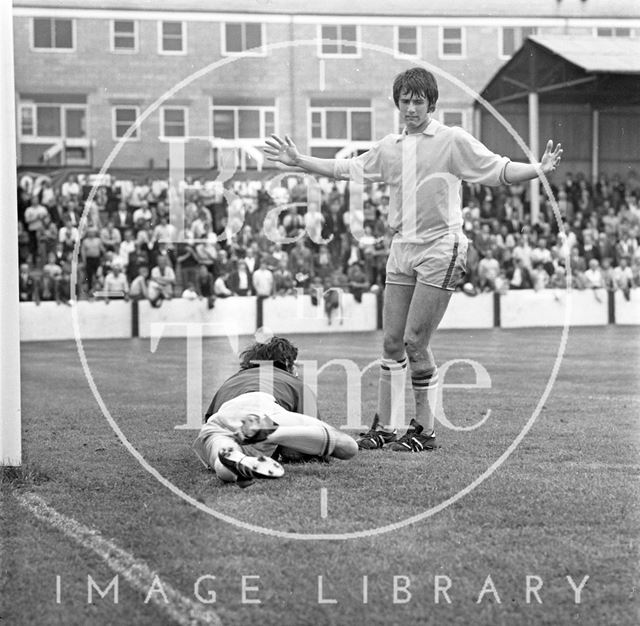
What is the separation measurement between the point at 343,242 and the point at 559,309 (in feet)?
15.6

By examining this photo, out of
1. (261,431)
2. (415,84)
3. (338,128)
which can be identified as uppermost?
(338,128)

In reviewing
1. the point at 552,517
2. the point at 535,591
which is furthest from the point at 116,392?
the point at 535,591

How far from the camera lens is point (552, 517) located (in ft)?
15.6

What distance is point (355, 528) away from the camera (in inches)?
179

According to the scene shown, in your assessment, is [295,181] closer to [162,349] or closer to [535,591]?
[162,349]

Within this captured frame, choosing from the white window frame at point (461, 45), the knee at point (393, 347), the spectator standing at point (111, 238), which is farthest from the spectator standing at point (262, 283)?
the knee at point (393, 347)

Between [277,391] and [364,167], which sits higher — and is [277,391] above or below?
below

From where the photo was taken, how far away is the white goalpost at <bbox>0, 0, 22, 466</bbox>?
5672mm

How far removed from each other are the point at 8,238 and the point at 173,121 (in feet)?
56.7

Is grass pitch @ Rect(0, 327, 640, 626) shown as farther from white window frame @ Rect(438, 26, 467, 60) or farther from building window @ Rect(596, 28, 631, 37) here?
building window @ Rect(596, 28, 631, 37)

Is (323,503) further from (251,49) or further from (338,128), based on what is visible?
(251,49)

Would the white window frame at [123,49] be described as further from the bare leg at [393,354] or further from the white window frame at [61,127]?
the bare leg at [393,354]

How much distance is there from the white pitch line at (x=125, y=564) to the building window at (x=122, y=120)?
1981 cm

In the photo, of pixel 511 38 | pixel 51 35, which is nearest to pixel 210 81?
pixel 51 35
